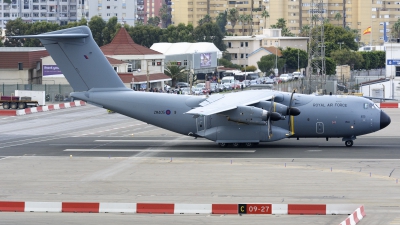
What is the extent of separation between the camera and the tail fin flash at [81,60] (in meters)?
39.6

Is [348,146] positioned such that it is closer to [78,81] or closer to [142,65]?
[78,81]

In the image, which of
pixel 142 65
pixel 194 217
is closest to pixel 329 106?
pixel 194 217

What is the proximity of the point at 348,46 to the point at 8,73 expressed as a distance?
85.3m

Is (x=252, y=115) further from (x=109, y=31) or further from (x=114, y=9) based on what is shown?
(x=114, y=9)

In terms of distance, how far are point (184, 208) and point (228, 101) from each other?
16.5 metres

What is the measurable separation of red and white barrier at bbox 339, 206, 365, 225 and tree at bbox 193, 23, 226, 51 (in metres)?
124

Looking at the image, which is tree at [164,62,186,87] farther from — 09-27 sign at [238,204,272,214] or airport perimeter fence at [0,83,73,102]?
09-27 sign at [238,204,272,214]

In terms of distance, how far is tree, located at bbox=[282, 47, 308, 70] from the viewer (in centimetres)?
13112

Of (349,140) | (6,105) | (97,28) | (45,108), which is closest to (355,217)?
(349,140)

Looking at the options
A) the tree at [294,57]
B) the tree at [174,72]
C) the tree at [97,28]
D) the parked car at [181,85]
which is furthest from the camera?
the tree at [294,57]

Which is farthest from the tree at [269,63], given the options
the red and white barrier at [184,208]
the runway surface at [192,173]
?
the red and white barrier at [184,208]

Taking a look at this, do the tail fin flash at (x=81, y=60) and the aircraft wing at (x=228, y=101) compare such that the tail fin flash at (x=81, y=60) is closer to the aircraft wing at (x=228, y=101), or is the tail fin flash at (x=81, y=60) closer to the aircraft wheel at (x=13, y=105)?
the aircraft wing at (x=228, y=101)

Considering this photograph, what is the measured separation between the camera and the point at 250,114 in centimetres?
3772

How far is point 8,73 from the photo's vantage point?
81.5 metres
